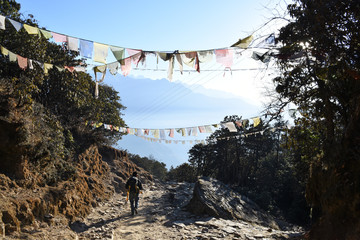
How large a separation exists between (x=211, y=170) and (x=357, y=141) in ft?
95.3

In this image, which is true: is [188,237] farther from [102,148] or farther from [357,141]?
[102,148]

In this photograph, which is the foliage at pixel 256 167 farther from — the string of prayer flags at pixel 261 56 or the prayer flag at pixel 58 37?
the prayer flag at pixel 58 37

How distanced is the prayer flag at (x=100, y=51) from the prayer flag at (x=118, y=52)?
0.20 meters

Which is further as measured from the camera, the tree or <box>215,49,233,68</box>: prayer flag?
<box>215,49,233,68</box>: prayer flag

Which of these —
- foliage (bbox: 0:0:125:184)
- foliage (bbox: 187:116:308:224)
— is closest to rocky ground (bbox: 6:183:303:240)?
foliage (bbox: 0:0:125:184)

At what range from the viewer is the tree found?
498 centimetres

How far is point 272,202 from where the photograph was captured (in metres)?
21.7

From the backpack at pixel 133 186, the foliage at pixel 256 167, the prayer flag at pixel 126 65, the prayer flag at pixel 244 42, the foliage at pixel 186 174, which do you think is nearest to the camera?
the prayer flag at pixel 244 42

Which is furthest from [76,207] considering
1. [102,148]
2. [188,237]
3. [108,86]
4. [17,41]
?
[108,86]

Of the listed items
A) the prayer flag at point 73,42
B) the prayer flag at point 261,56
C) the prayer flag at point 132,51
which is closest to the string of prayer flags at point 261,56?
the prayer flag at point 261,56

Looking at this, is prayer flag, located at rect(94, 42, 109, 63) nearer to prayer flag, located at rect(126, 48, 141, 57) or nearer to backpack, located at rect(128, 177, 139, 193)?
prayer flag, located at rect(126, 48, 141, 57)

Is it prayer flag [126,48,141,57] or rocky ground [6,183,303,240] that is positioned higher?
prayer flag [126,48,141,57]

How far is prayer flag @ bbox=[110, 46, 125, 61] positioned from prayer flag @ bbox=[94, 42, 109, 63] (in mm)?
196

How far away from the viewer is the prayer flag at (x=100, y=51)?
7.79m
